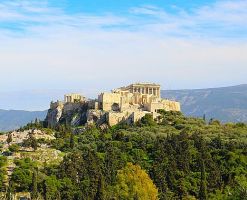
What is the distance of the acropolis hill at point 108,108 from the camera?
4671 inches

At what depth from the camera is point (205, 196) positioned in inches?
3000

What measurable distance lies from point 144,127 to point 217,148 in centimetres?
1776

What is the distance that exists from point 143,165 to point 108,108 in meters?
31.8

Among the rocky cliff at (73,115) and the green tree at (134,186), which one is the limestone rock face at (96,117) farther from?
the green tree at (134,186)

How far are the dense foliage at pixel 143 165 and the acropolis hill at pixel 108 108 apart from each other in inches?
160

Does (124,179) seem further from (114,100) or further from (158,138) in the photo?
(114,100)

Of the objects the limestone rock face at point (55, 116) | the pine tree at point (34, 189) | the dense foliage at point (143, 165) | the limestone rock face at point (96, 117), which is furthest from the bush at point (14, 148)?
the limestone rock face at point (55, 116)

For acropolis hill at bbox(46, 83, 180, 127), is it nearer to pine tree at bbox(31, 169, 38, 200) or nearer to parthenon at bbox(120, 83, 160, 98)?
parthenon at bbox(120, 83, 160, 98)

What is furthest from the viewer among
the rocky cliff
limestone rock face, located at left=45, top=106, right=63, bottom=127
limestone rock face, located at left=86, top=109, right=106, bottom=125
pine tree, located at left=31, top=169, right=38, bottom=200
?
limestone rock face, located at left=45, top=106, right=63, bottom=127

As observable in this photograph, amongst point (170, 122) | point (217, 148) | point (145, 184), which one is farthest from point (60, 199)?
point (170, 122)

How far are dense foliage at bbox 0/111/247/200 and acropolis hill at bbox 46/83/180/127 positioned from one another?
406 cm

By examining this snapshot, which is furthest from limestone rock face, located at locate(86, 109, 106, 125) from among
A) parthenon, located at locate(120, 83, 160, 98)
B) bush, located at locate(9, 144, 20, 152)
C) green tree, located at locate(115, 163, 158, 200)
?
green tree, located at locate(115, 163, 158, 200)

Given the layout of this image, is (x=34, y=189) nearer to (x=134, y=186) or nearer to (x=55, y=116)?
(x=134, y=186)

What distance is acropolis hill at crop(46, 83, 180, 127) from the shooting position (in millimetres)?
118644
